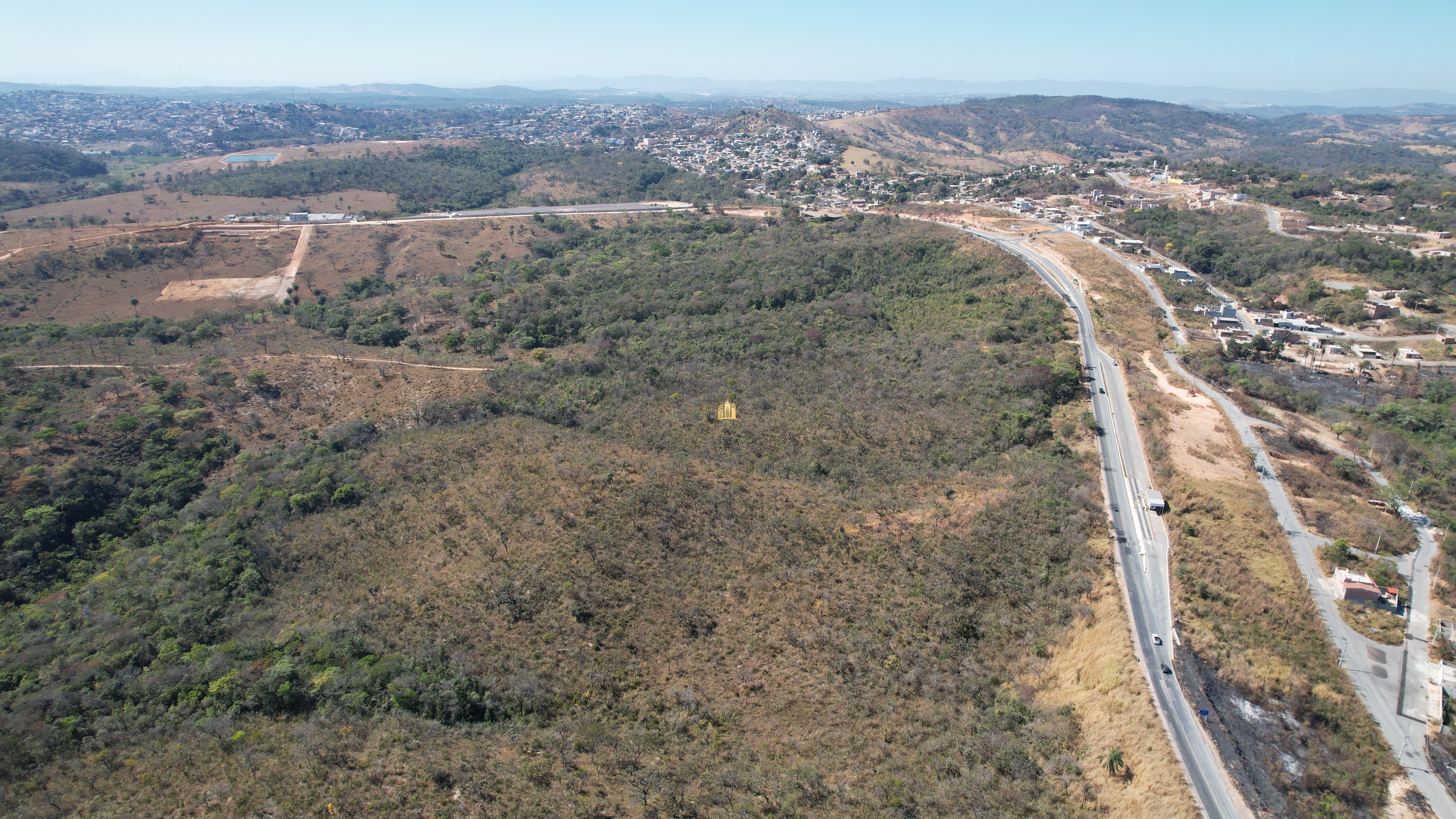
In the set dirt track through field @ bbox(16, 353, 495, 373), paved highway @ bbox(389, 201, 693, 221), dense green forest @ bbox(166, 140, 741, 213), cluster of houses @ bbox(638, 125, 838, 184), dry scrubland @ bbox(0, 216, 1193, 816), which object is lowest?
dry scrubland @ bbox(0, 216, 1193, 816)

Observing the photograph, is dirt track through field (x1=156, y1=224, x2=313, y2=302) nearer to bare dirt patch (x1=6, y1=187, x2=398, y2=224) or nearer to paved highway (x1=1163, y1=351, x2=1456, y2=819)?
bare dirt patch (x1=6, y1=187, x2=398, y2=224)

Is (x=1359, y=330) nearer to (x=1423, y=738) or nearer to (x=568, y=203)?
(x=1423, y=738)

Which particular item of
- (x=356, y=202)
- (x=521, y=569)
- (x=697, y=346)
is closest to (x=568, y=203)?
(x=356, y=202)

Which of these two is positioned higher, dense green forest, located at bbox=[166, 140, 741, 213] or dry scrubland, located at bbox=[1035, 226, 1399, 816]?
dense green forest, located at bbox=[166, 140, 741, 213]

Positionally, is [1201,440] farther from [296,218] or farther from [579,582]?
[296,218]

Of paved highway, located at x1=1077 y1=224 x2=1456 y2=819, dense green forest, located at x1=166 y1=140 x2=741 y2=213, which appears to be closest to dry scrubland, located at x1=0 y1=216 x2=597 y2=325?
dense green forest, located at x1=166 y1=140 x2=741 y2=213
